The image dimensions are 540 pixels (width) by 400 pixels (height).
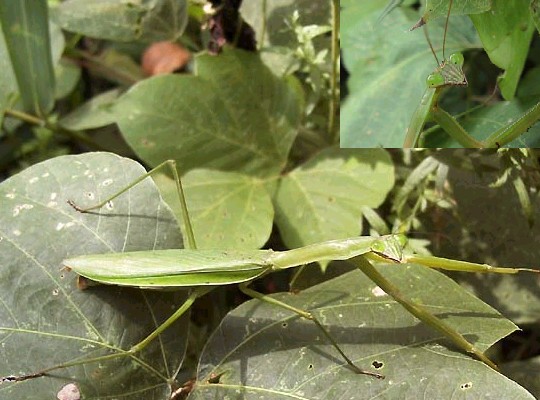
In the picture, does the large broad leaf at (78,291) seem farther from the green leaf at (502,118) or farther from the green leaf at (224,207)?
the green leaf at (502,118)

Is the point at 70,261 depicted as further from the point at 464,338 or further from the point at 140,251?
the point at 464,338

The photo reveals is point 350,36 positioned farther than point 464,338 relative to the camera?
Yes

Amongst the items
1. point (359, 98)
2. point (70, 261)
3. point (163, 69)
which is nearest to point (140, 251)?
point (70, 261)

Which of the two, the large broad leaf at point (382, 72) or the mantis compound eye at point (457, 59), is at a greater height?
the mantis compound eye at point (457, 59)

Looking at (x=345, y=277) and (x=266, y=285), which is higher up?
(x=345, y=277)

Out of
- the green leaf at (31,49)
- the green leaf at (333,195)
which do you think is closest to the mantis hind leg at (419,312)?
the green leaf at (333,195)

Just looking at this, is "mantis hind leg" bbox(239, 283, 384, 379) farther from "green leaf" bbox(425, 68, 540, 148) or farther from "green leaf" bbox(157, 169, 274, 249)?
"green leaf" bbox(425, 68, 540, 148)
